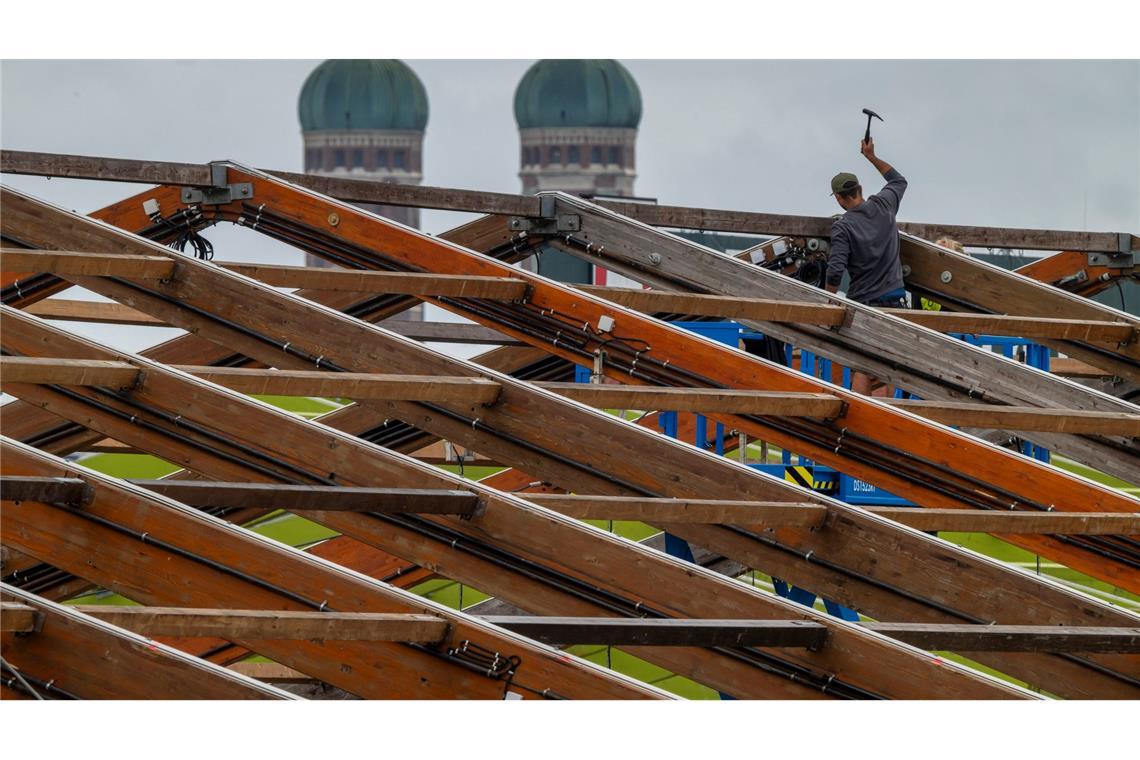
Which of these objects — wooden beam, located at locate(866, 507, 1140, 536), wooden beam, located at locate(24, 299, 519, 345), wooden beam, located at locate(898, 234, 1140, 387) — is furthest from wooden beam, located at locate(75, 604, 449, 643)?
wooden beam, located at locate(24, 299, 519, 345)

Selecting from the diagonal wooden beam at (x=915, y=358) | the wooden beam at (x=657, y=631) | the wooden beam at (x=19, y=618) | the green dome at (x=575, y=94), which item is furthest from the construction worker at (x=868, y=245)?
the green dome at (x=575, y=94)

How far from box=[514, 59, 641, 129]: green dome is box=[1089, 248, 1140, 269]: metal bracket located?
135 m

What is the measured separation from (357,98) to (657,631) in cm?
14853

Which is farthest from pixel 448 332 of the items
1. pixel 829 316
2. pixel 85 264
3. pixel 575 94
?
pixel 575 94

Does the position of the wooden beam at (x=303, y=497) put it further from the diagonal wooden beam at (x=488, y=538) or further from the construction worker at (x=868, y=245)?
the construction worker at (x=868, y=245)

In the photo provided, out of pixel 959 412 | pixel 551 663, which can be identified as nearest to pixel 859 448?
pixel 959 412

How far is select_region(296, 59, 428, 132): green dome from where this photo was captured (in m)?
152

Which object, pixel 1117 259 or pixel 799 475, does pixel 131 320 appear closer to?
pixel 799 475

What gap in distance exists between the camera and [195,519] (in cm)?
669

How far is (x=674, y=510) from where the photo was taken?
769cm

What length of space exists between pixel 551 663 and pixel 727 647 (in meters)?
0.76

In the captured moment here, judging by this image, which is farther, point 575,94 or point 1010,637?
point 575,94

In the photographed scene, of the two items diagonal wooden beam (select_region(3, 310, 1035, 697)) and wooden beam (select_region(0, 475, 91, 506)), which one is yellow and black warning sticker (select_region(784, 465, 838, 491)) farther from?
wooden beam (select_region(0, 475, 91, 506))

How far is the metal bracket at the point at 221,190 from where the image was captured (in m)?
10.3
